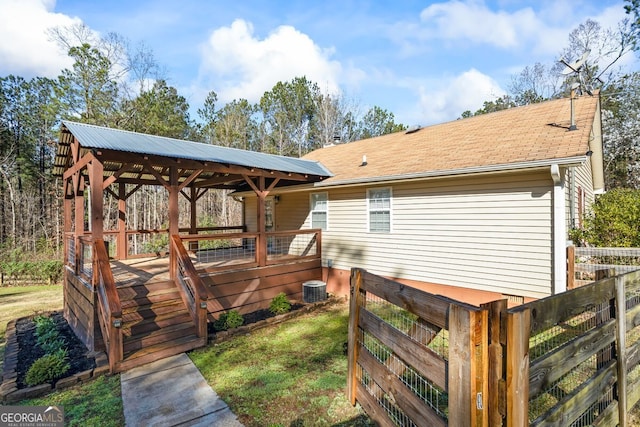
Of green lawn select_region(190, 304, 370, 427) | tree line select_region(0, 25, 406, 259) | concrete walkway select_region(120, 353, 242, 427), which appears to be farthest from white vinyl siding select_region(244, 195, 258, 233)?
concrete walkway select_region(120, 353, 242, 427)

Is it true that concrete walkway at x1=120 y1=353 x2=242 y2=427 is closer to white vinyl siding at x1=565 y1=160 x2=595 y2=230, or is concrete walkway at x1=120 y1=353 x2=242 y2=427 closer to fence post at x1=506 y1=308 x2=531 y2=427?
fence post at x1=506 y1=308 x2=531 y2=427

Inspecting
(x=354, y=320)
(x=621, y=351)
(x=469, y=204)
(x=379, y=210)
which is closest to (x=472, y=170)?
(x=469, y=204)

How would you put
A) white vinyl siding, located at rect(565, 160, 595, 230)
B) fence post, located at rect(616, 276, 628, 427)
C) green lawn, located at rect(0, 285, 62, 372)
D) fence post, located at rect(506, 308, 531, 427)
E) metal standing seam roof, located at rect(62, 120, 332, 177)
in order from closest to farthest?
fence post, located at rect(506, 308, 531, 427)
fence post, located at rect(616, 276, 628, 427)
metal standing seam roof, located at rect(62, 120, 332, 177)
white vinyl siding, located at rect(565, 160, 595, 230)
green lawn, located at rect(0, 285, 62, 372)

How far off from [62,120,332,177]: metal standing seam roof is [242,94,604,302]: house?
130 centimetres

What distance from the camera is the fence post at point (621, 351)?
2750 millimetres

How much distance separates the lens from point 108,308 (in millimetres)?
4613

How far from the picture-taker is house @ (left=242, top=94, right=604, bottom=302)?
5.79m

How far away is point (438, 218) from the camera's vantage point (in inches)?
284

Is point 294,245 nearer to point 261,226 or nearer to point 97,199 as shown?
point 261,226

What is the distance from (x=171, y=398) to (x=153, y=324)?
1978 mm

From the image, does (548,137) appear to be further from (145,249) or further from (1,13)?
(1,13)

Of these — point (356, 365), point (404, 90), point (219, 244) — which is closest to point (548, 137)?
point (356, 365)

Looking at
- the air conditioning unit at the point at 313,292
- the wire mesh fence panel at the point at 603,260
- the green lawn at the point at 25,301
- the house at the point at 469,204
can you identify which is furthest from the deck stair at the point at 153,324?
the wire mesh fence panel at the point at 603,260

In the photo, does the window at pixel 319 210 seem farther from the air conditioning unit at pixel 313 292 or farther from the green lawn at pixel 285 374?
the green lawn at pixel 285 374
